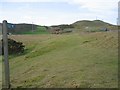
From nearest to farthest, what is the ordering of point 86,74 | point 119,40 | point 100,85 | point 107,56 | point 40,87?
point 100,85, point 40,87, point 86,74, point 107,56, point 119,40

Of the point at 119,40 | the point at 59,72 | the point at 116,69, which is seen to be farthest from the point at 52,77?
the point at 119,40

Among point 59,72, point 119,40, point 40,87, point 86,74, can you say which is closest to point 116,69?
point 86,74

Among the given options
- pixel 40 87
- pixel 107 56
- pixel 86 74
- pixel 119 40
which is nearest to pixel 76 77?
pixel 86 74

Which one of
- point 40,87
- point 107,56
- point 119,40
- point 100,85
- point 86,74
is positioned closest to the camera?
point 100,85

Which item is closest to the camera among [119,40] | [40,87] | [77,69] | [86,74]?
[40,87]

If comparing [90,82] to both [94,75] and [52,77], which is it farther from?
[52,77]

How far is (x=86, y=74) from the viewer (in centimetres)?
870

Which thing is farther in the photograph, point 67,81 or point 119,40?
point 119,40

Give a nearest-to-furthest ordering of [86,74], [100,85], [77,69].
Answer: [100,85] → [86,74] → [77,69]

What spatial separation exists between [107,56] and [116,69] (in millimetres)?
2783

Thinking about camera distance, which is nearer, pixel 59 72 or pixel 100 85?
pixel 100 85

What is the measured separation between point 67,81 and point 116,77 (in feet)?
4.03

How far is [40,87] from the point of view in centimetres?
809

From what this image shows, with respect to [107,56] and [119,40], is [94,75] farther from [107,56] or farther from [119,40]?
[119,40]
